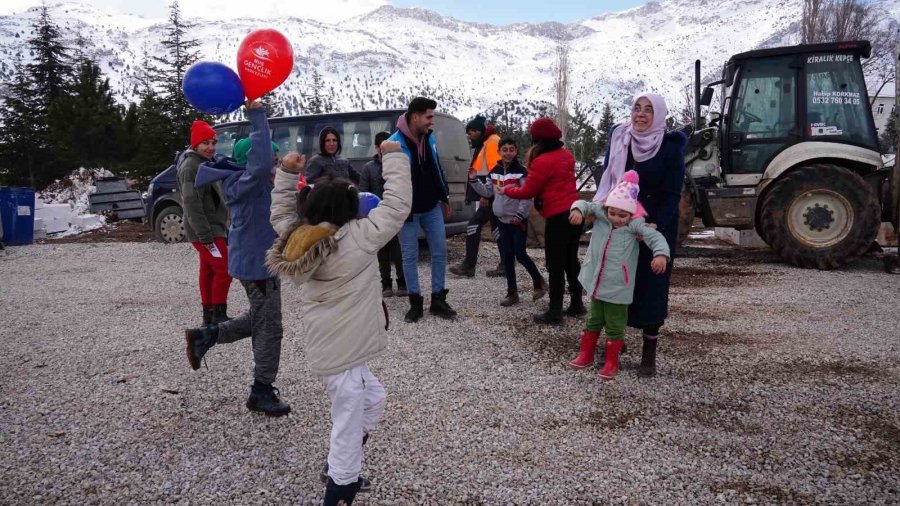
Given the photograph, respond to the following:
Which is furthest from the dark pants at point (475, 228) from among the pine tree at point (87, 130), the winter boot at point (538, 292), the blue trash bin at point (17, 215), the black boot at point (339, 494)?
the pine tree at point (87, 130)

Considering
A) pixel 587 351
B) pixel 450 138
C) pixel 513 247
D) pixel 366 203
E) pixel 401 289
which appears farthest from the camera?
pixel 450 138

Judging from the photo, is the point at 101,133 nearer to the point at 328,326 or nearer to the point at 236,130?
the point at 236,130

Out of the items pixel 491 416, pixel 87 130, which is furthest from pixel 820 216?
pixel 87 130

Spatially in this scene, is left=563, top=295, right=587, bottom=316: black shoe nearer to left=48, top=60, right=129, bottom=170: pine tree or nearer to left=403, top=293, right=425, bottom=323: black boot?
left=403, top=293, right=425, bottom=323: black boot

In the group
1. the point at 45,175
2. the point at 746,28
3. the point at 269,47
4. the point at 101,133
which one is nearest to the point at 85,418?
the point at 269,47

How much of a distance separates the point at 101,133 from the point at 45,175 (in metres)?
3.68

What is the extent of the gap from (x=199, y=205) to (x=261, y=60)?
1.82 metres

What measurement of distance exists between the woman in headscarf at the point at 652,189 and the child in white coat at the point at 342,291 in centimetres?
202

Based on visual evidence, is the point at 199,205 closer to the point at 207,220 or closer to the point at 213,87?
the point at 207,220

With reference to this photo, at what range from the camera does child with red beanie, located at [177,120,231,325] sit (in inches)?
183

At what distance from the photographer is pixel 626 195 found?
142 inches

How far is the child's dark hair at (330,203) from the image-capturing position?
7.57 ft

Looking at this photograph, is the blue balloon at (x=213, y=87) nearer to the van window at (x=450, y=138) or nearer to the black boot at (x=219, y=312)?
the black boot at (x=219, y=312)

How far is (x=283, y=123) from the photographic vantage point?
8.73 m
